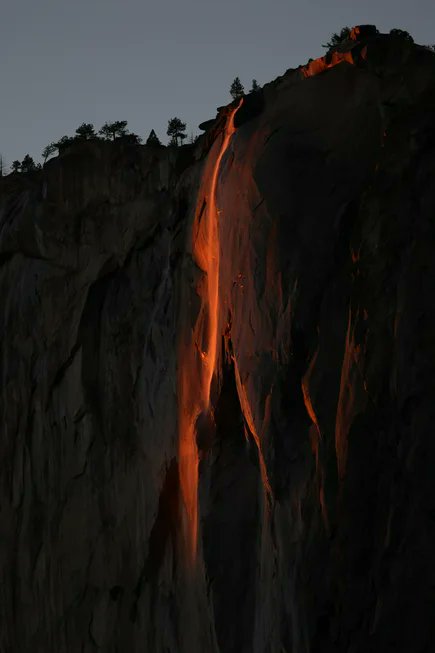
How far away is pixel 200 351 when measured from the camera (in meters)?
12.5


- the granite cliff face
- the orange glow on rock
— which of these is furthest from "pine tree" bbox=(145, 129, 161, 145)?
the orange glow on rock

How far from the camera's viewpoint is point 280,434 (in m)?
10.3

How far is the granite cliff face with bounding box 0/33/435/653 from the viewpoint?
31.6 feet

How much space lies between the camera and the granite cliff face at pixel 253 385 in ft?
31.6

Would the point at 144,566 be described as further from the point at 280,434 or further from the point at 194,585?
the point at 280,434

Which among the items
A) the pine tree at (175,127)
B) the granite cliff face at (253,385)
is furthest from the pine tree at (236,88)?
the granite cliff face at (253,385)

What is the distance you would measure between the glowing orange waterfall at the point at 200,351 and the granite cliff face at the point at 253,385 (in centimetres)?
5

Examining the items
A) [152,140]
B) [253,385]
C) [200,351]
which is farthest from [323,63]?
[152,140]

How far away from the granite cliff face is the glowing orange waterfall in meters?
0.05

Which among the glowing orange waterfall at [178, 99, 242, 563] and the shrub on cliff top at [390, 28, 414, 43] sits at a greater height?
the shrub on cliff top at [390, 28, 414, 43]

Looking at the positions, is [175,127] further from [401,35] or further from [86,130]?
[401,35]

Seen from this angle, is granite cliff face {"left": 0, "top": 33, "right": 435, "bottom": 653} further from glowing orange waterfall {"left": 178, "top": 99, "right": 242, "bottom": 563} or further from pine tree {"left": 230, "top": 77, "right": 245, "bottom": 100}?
pine tree {"left": 230, "top": 77, "right": 245, "bottom": 100}

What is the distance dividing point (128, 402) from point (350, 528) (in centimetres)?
593

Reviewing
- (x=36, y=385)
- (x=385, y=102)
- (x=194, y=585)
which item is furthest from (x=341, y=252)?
(x=36, y=385)
